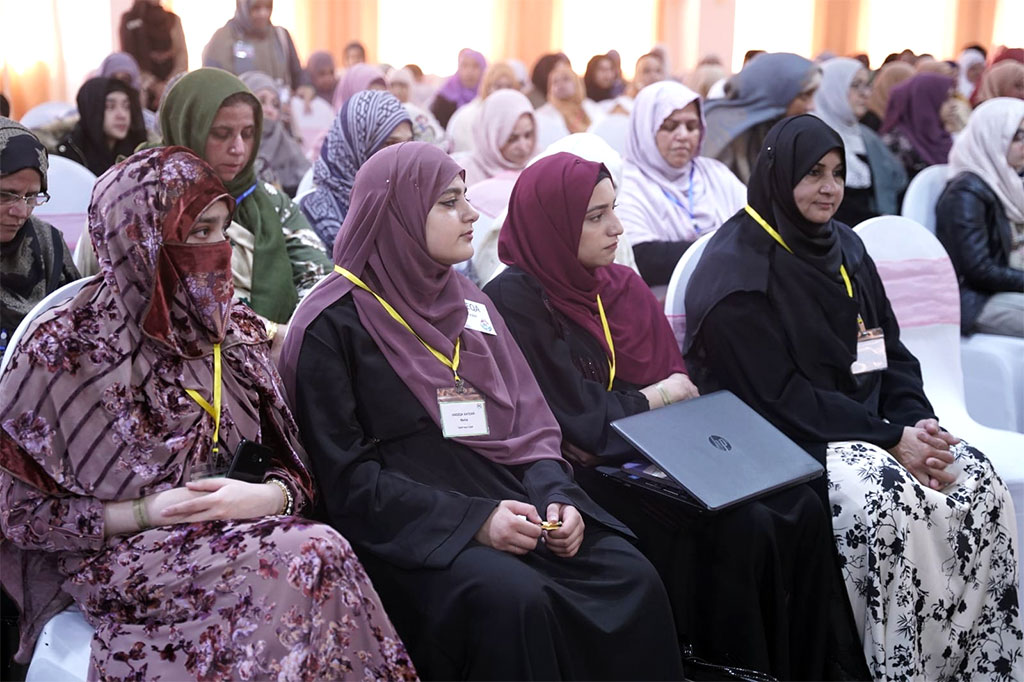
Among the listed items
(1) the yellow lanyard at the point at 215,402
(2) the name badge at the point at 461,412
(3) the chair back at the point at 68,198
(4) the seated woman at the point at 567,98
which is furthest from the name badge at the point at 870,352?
(4) the seated woman at the point at 567,98

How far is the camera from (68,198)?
11.0 feet

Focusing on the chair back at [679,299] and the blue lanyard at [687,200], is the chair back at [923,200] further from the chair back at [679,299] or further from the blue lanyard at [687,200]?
the chair back at [679,299]

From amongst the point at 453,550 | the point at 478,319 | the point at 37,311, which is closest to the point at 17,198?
the point at 37,311

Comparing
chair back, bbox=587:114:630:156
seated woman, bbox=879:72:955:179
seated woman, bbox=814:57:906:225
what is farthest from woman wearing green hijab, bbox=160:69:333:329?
seated woman, bbox=879:72:955:179

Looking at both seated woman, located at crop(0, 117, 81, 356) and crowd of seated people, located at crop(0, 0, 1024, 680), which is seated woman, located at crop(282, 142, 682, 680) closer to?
crowd of seated people, located at crop(0, 0, 1024, 680)

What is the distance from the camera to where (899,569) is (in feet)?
7.37

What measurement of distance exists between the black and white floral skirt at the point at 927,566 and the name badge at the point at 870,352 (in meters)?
0.26

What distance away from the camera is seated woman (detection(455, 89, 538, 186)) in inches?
180

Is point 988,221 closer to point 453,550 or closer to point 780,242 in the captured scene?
point 780,242

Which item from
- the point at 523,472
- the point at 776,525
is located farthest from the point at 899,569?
the point at 523,472

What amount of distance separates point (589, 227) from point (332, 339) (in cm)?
72

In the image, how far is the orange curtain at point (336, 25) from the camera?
10.8 meters

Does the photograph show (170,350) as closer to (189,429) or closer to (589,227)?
(189,429)

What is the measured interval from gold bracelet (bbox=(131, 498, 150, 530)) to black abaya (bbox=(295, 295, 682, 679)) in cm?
33
